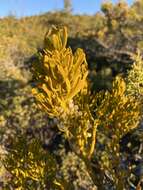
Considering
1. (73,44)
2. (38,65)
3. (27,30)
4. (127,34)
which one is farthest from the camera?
(27,30)

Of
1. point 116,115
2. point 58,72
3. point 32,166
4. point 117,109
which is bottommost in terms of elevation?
point 32,166

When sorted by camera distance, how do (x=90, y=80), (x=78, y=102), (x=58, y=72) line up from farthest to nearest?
1. (x=90, y=80)
2. (x=78, y=102)
3. (x=58, y=72)

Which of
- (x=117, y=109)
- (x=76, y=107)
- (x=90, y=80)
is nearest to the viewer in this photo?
(x=76, y=107)

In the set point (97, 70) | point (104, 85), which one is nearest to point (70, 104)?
point (104, 85)

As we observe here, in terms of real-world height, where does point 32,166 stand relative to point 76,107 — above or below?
below

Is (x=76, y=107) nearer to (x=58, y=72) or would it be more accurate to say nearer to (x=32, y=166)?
(x=58, y=72)

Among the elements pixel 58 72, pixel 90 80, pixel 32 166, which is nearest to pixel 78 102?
pixel 58 72

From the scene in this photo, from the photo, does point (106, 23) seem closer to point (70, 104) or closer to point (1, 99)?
point (1, 99)

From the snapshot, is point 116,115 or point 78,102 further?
point 116,115
